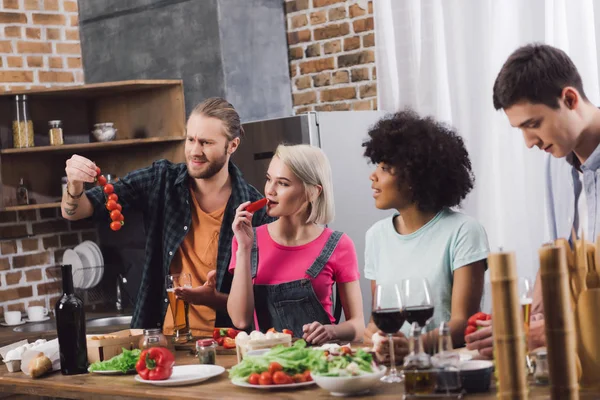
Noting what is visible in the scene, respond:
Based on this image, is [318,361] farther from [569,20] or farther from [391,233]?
[569,20]

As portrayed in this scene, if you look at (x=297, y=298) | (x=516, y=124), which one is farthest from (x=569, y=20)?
(x=297, y=298)

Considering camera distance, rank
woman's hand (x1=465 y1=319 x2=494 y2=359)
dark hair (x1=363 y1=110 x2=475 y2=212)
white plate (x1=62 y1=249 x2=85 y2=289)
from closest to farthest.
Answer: woman's hand (x1=465 y1=319 x2=494 y2=359), dark hair (x1=363 y1=110 x2=475 y2=212), white plate (x1=62 y1=249 x2=85 y2=289)

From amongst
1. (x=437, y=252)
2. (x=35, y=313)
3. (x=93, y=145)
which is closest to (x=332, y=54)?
(x=93, y=145)

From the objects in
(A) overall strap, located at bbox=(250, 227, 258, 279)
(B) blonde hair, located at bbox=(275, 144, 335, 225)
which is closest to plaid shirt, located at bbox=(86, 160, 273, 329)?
(A) overall strap, located at bbox=(250, 227, 258, 279)

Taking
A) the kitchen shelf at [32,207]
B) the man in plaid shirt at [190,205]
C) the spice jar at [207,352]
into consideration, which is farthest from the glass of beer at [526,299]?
the kitchen shelf at [32,207]

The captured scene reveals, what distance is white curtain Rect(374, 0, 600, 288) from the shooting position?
3.96 m

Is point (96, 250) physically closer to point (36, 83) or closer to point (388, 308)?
point (36, 83)

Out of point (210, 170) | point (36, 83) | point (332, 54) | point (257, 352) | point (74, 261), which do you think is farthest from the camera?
point (36, 83)

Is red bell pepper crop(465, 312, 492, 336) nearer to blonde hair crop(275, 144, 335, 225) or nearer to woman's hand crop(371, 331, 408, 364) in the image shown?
woman's hand crop(371, 331, 408, 364)

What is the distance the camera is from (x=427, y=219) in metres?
2.77

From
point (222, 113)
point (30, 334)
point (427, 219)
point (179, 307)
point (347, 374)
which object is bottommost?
point (30, 334)

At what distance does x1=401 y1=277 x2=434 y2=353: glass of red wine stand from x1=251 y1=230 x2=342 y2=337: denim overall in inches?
39.0

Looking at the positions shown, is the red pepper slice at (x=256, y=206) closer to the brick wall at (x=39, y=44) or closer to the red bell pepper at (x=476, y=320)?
the red bell pepper at (x=476, y=320)

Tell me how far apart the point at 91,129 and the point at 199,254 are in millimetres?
1991
